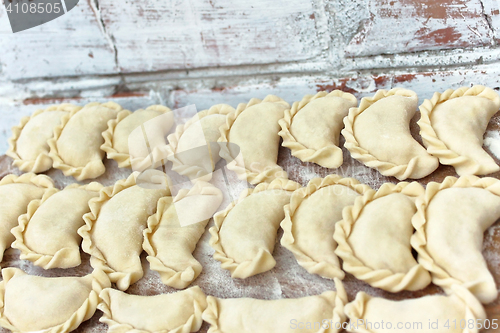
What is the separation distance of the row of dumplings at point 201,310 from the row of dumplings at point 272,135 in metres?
0.31

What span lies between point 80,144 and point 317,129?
69 centimetres

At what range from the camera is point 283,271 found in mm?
861

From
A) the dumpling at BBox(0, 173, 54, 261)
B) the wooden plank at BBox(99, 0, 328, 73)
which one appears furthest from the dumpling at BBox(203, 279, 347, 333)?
the wooden plank at BBox(99, 0, 328, 73)

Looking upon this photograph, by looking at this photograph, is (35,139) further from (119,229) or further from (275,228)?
(275,228)

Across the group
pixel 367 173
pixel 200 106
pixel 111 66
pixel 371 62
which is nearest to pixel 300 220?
pixel 367 173

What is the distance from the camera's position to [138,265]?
910mm

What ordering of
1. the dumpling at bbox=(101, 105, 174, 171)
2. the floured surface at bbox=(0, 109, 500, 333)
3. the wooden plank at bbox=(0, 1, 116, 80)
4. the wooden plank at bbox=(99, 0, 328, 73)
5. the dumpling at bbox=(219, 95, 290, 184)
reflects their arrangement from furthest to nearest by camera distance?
the wooden plank at bbox=(0, 1, 116, 80), the wooden plank at bbox=(99, 0, 328, 73), the dumpling at bbox=(101, 105, 174, 171), the dumpling at bbox=(219, 95, 290, 184), the floured surface at bbox=(0, 109, 500, 333)

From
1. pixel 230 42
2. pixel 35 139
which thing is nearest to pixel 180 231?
pixel 35 139

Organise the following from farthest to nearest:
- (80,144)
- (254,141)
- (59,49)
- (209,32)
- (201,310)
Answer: (59,49) < (209,32) < (80,144) < (254,141) < (201,310)

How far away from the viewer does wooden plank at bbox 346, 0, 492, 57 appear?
115cm

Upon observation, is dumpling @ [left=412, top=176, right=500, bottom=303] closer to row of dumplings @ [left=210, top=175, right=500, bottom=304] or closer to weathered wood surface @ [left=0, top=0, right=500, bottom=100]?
row of dumplings @ [left=210, top=175, right=500, bottom=304]

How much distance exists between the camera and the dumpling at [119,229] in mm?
909

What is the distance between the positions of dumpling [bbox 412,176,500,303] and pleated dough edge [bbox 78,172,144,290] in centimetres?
61

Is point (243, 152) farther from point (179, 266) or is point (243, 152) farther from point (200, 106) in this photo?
point (200, 106)
